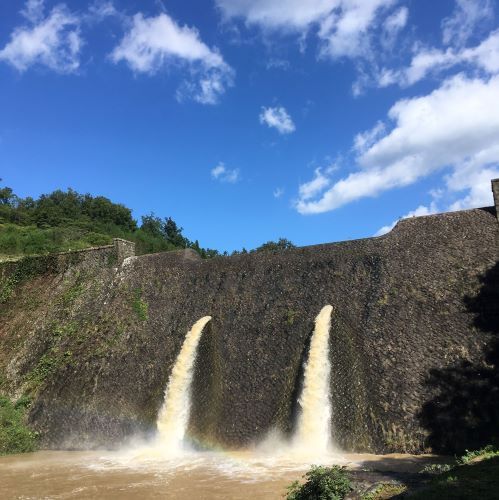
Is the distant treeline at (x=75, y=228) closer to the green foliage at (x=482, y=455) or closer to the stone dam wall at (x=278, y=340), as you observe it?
the stone dam wall at (x=278, y=340)

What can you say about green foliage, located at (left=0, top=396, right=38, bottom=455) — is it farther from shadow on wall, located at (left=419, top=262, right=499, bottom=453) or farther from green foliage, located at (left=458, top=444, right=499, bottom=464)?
green foliage, located at (left=458, top=444, right=499, bottom=464)

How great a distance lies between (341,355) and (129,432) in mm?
7399

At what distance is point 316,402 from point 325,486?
657 centimetres

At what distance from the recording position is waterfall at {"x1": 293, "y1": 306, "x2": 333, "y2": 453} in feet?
45.7

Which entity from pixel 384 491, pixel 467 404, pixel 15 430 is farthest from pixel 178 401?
pixel 384 491

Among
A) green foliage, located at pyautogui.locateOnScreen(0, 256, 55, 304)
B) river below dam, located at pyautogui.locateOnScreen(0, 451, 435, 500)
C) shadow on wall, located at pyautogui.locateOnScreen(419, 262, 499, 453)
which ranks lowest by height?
river below dam, located at pyautogui.locateOnScreen(0, 451, 435, 500)

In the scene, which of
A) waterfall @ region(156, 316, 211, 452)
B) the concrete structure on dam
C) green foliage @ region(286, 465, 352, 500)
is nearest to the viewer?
green foliage @ region(286, 465, 352, 500)

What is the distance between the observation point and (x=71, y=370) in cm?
1955

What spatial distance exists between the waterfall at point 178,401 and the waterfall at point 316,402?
3994 millimetres

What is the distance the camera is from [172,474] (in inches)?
497

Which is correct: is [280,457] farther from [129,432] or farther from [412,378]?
[129,432]

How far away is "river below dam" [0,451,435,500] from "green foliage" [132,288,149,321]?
6450mm

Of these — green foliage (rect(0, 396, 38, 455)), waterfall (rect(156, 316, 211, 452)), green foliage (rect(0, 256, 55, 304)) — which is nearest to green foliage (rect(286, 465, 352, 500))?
waterfall (rect(156, 316, 211, 452))

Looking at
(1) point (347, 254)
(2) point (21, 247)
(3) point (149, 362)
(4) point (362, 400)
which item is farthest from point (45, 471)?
(2) point (21, 247)
